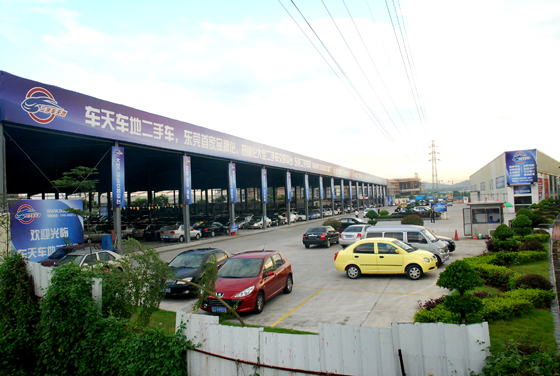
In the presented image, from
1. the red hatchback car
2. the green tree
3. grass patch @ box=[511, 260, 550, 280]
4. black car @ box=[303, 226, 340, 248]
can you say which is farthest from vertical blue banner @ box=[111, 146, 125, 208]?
grass patch @ box=[511, 260, 550, 280]

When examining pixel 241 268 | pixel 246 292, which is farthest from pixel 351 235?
pixel 246 292

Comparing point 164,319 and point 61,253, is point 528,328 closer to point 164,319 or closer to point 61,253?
point 164,319

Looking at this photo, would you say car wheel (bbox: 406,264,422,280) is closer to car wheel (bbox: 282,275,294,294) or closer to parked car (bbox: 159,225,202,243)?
car wheel (bbox: 282,275,294,294)

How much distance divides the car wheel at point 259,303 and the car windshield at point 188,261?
370cm

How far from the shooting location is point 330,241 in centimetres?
2302

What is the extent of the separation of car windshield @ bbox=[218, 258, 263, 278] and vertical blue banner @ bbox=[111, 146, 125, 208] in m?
15.5

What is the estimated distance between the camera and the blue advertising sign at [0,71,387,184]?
17.0 m

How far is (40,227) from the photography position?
17875 mm

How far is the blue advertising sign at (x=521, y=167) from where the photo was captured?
4450cm

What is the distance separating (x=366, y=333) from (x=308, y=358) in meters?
0.86

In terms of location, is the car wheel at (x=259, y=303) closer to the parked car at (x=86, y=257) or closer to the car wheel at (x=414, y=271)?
the car wheel at (x=414, y=271)

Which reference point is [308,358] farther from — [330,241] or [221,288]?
[330,241]

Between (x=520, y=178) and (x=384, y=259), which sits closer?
(x=384, y=259)

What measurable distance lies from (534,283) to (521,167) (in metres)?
45.2
